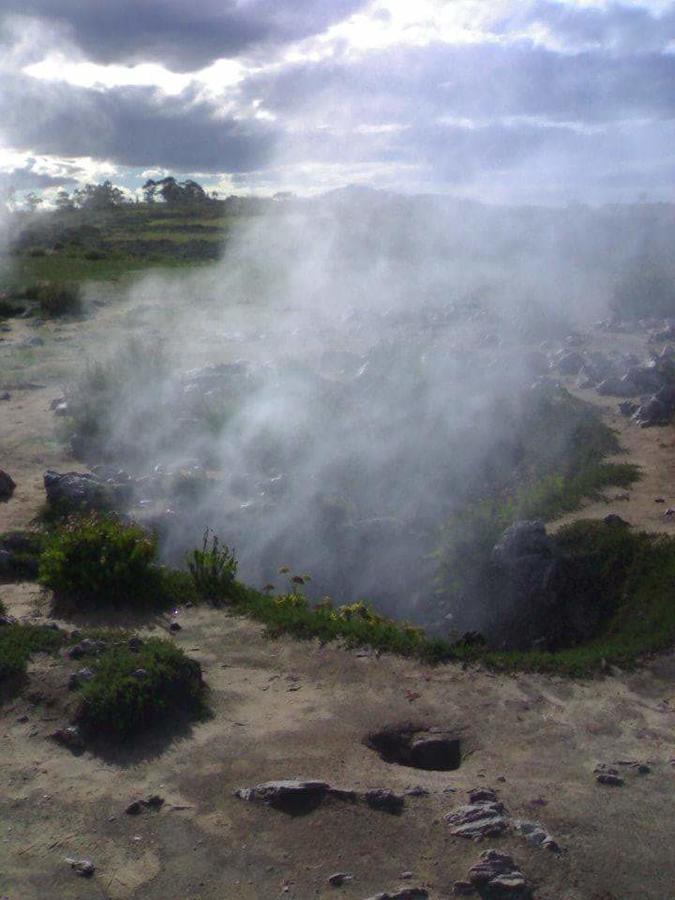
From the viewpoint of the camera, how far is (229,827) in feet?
13.1

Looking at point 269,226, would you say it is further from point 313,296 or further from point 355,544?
point 355,544

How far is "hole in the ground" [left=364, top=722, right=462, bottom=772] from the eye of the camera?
4.70 meters

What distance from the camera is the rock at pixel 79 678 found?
4.97m

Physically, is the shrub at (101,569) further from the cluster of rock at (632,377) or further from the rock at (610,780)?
the cluster of rock at (632,377)

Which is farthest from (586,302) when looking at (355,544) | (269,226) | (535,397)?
(355,544)

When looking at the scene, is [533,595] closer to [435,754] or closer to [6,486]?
[435,754]

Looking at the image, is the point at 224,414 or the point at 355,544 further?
the point at 224,414

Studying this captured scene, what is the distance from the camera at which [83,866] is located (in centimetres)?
372

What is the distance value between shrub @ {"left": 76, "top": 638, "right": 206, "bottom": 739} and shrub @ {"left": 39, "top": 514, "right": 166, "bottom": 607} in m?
1.10

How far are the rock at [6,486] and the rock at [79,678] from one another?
3.90 meters

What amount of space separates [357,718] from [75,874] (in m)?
1.76

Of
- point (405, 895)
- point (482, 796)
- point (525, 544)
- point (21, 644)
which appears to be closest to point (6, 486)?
point (21, 644)

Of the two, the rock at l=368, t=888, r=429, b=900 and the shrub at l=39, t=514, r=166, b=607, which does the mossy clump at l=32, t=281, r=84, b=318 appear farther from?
the rock at l=368, t=888, r=429, b=900

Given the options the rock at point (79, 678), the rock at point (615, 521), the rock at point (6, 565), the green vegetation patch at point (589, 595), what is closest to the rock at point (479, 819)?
the green vegetation patch at point (589, 595)
